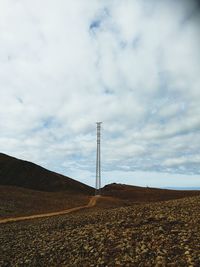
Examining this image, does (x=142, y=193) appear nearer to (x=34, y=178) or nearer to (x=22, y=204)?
(x=34, y=178)

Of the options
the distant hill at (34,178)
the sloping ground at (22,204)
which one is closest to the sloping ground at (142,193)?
the distant hill at (34,178)

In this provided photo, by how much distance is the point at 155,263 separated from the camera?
1479 cm

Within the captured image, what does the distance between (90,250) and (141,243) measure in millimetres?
2379

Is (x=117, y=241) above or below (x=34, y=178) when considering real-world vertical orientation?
below

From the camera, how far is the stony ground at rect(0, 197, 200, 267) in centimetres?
1573

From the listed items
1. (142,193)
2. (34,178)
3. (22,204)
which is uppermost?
(34,178)

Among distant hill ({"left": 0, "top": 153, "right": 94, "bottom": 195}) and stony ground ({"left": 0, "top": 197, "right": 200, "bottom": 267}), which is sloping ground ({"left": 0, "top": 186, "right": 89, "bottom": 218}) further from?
distant hill ({"left": 0, "top": 153, "right": 94, "bottom": 195})

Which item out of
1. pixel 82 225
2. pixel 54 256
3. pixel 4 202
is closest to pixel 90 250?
pixel 54 256

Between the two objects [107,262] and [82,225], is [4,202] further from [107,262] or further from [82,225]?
[107,262]

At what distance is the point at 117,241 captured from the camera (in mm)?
18406

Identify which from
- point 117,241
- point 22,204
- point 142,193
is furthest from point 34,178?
point 117,241

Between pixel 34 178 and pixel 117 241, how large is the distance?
67379 millimetres

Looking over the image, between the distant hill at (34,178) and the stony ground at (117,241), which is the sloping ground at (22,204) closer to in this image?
the stony ground at (117,241)

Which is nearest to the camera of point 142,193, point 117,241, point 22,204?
point 117,241
